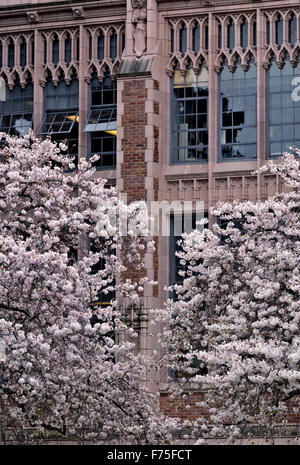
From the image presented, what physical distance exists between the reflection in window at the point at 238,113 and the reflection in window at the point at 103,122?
9.31 feet

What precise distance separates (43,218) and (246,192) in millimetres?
7306

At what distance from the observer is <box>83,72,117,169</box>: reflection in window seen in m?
28.4

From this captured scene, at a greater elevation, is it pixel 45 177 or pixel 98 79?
pixel 98 79

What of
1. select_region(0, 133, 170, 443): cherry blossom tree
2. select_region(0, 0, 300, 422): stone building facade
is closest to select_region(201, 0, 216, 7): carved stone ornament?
select_region(0, 0, 300, 422): stone building facade

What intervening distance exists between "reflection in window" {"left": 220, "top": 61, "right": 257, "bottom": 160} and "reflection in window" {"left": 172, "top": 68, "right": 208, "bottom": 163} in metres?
0.47

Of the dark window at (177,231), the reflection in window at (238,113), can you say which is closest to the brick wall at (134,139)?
the dark window at (177,231)

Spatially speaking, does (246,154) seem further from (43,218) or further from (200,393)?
(43,218)

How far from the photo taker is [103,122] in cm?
2850

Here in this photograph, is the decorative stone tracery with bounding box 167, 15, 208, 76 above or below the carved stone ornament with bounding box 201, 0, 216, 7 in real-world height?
below

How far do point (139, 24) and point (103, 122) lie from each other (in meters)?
2.62

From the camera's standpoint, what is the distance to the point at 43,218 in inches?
822

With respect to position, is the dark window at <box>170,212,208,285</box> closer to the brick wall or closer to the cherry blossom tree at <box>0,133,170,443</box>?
the brick wall

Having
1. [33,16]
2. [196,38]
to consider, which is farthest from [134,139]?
[33,16]
